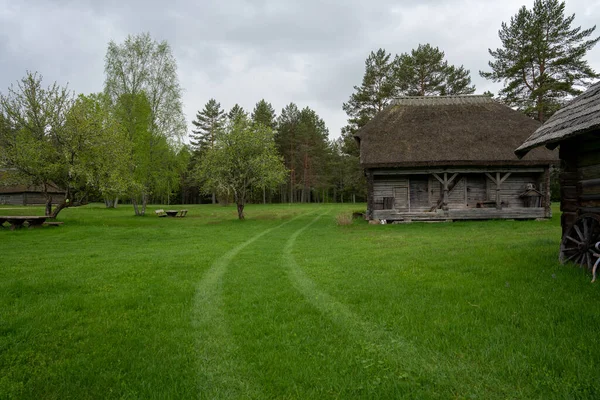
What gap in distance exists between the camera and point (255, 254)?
32.9 feet

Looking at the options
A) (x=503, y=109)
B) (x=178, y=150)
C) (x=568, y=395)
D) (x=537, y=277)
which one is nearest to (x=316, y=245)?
(x=537, y=277)

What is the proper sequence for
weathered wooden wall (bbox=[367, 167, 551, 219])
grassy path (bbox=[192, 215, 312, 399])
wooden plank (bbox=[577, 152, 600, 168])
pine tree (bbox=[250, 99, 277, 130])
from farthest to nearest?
1. pine tree (bbox=[250, 99, 277, 130])
2. weathered wooden wall (bbox=[367, 167, 551, 219])
3. wooden plank (bbox=[577, 152, 600, 168])
4. grassy path (bbox=[192, 215, 312, 399])

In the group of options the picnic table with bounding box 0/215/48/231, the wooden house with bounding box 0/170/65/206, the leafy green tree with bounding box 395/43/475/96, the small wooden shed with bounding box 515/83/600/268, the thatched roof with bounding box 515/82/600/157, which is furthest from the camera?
the wooden house with bounding box 0/170/65/206

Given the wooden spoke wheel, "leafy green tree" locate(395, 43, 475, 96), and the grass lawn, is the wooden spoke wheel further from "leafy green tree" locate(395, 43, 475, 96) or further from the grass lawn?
"leafy green tree" locate(395, 43, 475, 96)

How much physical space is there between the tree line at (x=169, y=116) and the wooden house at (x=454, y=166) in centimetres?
691

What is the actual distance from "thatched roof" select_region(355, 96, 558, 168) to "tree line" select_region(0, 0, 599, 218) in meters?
6.93

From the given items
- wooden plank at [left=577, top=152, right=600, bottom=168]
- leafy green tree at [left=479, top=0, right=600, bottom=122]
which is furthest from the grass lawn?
leafy green tree at [left=479, top=0, right=600, bottom=122]

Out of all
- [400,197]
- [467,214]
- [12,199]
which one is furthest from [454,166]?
[12,199]

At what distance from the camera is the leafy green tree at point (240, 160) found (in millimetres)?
21609

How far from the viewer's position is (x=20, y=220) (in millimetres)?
16312

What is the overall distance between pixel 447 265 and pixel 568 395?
4.94m

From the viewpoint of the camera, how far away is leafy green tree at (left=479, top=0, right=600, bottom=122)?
26.7 metres

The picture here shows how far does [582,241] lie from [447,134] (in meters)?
14.4

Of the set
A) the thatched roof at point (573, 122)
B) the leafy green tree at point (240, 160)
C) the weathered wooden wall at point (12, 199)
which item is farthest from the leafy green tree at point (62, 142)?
the weathered wooden wall at point (12, 199)
